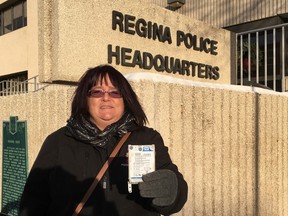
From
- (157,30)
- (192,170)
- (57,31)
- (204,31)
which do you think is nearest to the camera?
(192,170)

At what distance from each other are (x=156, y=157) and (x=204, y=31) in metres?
7.21

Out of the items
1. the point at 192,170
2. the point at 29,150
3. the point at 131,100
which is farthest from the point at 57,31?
the point at 131,100

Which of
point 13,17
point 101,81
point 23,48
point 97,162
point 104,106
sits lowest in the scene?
→ point 97,162

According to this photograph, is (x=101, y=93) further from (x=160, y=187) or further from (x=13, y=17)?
(x=13, y=17)

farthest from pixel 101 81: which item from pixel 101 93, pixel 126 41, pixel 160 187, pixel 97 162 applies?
pixel 126 41

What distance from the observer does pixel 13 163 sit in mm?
5145

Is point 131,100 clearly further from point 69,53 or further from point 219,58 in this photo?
point 219,58

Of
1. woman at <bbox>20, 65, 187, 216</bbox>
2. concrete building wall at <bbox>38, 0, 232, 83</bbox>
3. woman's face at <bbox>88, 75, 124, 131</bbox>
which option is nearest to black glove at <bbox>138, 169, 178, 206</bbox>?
woman at <bbox>20, 65, 187, 216</bbox>

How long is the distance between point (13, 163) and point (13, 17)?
491 inches

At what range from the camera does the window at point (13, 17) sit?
15.1 meters

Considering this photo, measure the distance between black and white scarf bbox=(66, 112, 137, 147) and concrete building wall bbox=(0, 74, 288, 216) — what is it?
4.55 ft

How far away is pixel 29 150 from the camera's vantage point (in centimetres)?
491

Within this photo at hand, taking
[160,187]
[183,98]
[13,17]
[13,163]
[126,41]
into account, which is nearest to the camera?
[160,187]

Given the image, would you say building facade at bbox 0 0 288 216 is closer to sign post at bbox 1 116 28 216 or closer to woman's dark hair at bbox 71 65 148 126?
sign post at bbox 1 116 28 216
